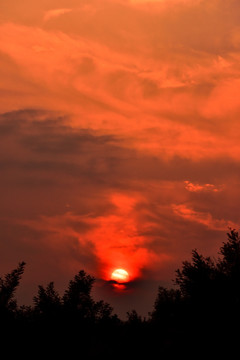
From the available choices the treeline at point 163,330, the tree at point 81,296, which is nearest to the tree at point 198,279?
the treeline at point 163,330

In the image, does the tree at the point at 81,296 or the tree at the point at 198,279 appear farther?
the tree at the point at 81,296

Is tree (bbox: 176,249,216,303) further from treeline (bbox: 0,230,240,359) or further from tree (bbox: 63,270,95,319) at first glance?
tree (bbox: 63,270,95,319)

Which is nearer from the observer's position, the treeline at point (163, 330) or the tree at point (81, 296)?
the treeline at point (163, 330)

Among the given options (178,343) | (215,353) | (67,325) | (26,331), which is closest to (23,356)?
(26,331)

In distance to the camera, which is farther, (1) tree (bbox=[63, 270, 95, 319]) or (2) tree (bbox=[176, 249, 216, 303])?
(1) tree (bbox=[63, 270, 95, 319])

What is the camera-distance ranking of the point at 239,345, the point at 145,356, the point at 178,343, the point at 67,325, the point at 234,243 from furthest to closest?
1. the point at 234,243
2. the point at 67,325
3. the point at 145,356
4. the point at 178,343
5. the point at 239,345

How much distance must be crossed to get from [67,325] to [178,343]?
51.9 feet

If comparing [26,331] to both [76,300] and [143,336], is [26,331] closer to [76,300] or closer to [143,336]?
[143,336]

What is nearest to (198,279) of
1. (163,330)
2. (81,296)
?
(163,330)

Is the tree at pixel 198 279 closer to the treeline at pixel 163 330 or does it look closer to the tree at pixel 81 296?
the treeline at pixel 163 330

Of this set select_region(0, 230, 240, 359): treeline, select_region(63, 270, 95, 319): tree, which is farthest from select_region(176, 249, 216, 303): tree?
select_region(63, 270, 95, 319): tree

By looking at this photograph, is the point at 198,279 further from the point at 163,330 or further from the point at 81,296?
the point at 81,296

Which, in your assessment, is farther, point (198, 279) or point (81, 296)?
point (81, 296)

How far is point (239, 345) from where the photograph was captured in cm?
2952
